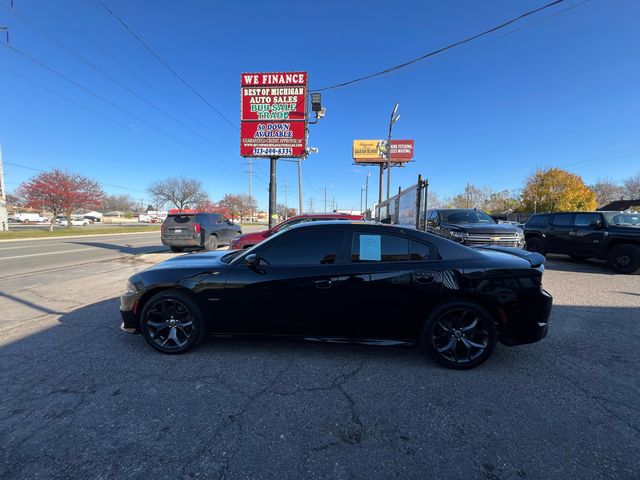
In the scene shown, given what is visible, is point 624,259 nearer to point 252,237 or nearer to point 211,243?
point 252,237

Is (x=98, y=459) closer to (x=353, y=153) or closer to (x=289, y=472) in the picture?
(x=289, y=472)

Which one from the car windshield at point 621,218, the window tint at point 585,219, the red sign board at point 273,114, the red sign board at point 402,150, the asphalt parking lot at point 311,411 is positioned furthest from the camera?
the red sign board at point 402,150

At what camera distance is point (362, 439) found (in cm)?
210

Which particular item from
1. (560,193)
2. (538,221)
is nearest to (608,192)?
(560,193)

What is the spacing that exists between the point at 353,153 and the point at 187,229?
46.4 metres

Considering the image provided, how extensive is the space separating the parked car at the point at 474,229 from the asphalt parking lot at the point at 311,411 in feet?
17.5

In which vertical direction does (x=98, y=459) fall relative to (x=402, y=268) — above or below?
below

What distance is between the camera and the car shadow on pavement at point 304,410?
190 centimetres

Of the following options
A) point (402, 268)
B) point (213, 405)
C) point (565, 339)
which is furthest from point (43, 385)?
point (565, 339)

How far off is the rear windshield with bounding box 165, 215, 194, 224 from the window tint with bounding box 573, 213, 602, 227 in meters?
13.6

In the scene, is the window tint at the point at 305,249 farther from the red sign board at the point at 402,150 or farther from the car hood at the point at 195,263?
the red sign board at the point at 402,150

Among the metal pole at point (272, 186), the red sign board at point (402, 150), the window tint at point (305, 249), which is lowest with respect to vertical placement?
the window tint at point (305, 249)

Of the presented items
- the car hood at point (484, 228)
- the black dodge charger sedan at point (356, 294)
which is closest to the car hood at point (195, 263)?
the black dodge charger sedan at point (356, 294)

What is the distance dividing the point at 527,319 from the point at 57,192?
4056cm
